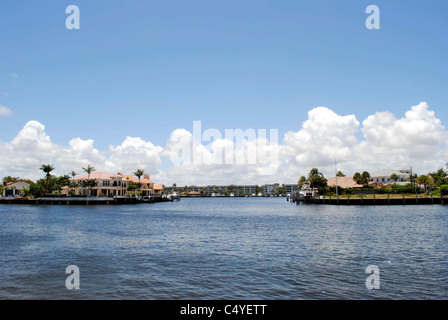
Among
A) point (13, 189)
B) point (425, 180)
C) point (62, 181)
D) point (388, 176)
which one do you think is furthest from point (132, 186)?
point (388, 176)

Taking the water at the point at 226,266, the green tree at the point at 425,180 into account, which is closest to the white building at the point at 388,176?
the green tree at the point at 425,180

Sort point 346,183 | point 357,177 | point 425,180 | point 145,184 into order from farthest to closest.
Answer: point 145,184 → point 357,177 → point 425,180 → point 346,183

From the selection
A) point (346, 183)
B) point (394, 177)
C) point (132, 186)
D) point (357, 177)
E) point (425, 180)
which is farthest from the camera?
point (394, 177)

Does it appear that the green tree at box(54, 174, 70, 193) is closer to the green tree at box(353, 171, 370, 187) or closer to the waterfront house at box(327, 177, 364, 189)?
the waterfront house at box(327, 177, 364, 189)

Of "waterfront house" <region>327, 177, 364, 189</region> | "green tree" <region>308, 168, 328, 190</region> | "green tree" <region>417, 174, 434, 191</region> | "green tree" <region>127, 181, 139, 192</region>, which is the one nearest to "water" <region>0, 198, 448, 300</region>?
"green tree" <region>308, 168, 328, 190</region>

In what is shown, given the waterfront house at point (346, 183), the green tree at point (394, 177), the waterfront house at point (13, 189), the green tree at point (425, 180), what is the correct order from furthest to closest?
the green tree at point (394, 177) → the waterfront house at point (13, 189) → the green tree at point (425, 180) → the waterfront house at point (346, 183)

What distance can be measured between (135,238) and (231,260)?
15.6 meters

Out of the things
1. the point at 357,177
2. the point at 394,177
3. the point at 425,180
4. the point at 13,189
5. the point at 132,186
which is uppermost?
the point at 357,177

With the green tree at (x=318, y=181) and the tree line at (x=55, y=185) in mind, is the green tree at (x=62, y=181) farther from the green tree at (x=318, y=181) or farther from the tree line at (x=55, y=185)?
the green tree at (x=318, y=181)

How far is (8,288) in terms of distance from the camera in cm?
1742

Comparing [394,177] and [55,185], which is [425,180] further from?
[55,185]

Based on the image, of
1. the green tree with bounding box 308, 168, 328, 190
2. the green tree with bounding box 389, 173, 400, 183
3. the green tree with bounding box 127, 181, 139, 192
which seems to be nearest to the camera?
the green tree with bounding box 308, 168, 328, 190

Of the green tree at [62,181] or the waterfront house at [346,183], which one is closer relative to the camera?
the waterfront house at [346,183]

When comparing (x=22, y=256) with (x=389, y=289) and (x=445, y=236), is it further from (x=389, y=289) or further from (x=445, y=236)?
(x=445, y=236)
